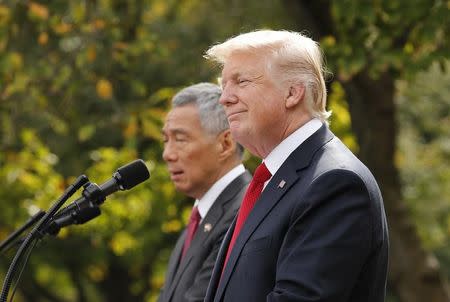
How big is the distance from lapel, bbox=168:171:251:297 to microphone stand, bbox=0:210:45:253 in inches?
44.7

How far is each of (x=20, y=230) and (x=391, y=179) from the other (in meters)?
5.40

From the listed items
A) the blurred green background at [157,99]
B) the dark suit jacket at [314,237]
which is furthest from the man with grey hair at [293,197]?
the blurred green background at [157,99]

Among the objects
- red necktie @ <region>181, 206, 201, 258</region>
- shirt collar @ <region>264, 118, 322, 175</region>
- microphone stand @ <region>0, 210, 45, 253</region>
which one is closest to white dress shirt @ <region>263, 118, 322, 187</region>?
shirt collar @ <region>264, 118, 322, 175</region>

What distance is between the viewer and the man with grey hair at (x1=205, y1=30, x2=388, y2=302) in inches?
129

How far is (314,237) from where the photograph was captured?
3293 millimetres

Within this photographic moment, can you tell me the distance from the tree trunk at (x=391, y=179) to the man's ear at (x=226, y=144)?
319cm

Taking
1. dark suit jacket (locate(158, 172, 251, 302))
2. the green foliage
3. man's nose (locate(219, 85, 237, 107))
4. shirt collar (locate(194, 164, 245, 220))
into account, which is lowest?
the green foliage

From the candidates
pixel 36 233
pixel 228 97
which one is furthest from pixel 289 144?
pixel 36 233

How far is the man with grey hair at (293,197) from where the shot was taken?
3.27 metres

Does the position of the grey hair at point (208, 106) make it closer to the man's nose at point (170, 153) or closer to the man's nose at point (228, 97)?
the man's nose at point (170, 153)

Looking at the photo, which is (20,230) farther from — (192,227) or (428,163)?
(428,163)

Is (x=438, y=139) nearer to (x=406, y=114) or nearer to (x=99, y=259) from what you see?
(x=406, y=114)

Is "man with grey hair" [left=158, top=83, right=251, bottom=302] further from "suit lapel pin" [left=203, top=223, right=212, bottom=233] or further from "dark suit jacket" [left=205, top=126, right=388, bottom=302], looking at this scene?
"dark suit jacket" [left=205, top=126, right=388, bottom=302]

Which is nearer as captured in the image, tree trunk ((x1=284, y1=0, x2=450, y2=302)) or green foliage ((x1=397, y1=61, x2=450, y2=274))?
A: tree trunk ((x1=284, y1=0, x2=450, y2=302))
